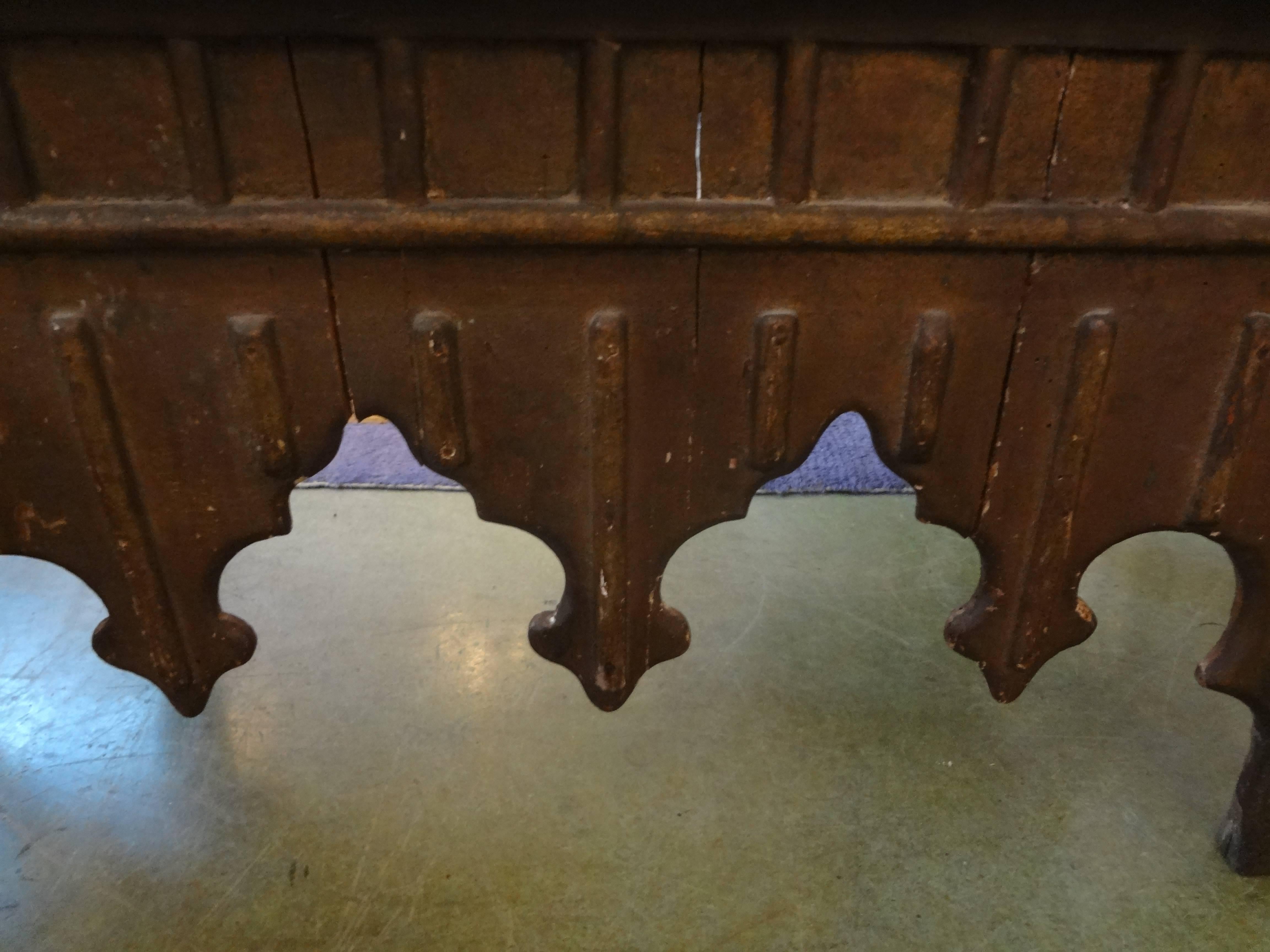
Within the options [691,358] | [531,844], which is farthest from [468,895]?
[691,358]

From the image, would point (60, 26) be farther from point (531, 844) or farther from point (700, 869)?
point (700, 869)

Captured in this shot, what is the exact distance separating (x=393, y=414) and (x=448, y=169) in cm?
27

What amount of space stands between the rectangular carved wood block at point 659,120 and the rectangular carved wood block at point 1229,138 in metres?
0.51

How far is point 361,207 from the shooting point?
0.91m

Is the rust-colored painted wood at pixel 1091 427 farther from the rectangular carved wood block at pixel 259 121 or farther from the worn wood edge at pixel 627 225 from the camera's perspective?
the rectangular carved wood block at pixel 259 121

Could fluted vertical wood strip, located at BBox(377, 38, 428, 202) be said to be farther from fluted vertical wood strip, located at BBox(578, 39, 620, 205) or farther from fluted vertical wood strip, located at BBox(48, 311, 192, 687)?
fluted vertical wood strip, located at BBox(48, 311, 192, 687)

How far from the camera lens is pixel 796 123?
0.90 metres

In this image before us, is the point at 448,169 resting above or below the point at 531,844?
above

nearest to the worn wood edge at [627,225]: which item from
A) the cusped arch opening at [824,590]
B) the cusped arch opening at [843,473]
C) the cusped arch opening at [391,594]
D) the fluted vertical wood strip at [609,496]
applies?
the fluted vertical wood strip at [609,496]

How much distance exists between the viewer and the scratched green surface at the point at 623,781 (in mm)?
1320

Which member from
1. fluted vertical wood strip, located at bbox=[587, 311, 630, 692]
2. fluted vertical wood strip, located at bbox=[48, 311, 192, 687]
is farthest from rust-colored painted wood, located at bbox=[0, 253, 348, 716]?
fluted vertical wood strip, located at bbox=[587, 311, 630, 692]

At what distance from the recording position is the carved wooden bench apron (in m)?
0.86

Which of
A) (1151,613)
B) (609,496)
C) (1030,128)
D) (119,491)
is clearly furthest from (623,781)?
(1151,613)

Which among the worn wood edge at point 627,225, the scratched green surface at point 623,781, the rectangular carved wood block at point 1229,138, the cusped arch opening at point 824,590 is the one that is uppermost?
the rectangular carved wood block at point 1229,138
